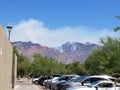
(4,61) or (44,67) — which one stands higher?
(44,67)

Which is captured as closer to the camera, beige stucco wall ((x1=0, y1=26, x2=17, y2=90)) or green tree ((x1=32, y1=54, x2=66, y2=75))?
beige stucco wall ((x1=0, y1=26, x2=17, y2=90))

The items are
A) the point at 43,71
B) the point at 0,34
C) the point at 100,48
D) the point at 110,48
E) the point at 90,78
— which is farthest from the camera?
the point at 43,71

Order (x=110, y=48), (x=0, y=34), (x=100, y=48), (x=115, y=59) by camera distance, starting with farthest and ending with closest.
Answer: (x=100, y=48) < (x=110, y=48) < (x=115, y=59) < (x=0, y=34)

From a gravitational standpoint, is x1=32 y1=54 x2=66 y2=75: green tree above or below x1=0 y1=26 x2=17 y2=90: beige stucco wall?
above

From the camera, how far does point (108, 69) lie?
A: 57.0m

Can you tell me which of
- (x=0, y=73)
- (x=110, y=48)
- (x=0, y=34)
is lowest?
(x=0, y=73)

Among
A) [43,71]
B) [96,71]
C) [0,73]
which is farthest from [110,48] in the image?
[43,71]

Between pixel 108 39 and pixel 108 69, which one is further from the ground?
pixel 108 39

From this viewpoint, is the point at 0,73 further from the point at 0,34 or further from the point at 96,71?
the point at 96,71

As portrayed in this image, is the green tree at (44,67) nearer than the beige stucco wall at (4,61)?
No

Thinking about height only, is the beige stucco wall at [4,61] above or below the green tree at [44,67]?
below

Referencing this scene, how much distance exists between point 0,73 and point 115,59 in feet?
108

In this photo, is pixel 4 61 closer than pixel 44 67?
Yes

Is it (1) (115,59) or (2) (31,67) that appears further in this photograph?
(2) (31,67)
